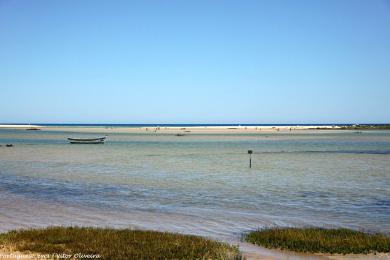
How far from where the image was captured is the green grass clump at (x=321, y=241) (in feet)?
37.2

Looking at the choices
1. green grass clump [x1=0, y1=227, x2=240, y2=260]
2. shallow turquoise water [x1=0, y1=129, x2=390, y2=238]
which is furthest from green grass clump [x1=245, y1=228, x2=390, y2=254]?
green grass clump [x1=0, y1=227, x2=240, y2=260]

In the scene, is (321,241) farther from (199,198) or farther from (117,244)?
(199,198)

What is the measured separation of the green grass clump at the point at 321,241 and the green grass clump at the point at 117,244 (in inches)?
67.1

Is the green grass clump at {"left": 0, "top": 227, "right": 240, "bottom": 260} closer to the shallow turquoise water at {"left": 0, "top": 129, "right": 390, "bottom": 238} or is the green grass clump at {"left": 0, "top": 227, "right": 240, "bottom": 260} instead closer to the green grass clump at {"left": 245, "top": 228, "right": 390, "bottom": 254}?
the green grass clump at {"left": 245, "top": 228, "right": 390, "bottom": 254}

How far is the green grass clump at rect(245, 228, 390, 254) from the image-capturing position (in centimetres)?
1133

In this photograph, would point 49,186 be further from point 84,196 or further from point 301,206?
point 301,206

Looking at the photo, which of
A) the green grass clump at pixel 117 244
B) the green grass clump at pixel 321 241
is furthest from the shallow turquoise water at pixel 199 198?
the green grass clump at pixel 117 244

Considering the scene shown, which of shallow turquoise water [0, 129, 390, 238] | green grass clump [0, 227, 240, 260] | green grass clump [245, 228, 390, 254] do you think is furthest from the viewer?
shallow turquoise water [0, 129, 390, 238]

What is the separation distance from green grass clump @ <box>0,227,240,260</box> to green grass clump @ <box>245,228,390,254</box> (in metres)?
1.70

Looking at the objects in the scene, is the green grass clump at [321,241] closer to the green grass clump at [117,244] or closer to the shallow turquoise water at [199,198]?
the shallow turquoise water at [199,198]

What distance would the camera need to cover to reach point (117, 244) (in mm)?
10953

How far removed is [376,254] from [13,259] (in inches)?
346

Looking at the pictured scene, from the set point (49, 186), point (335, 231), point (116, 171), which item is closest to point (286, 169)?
point (116, 171)

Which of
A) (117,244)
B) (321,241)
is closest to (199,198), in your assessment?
(321,241)
